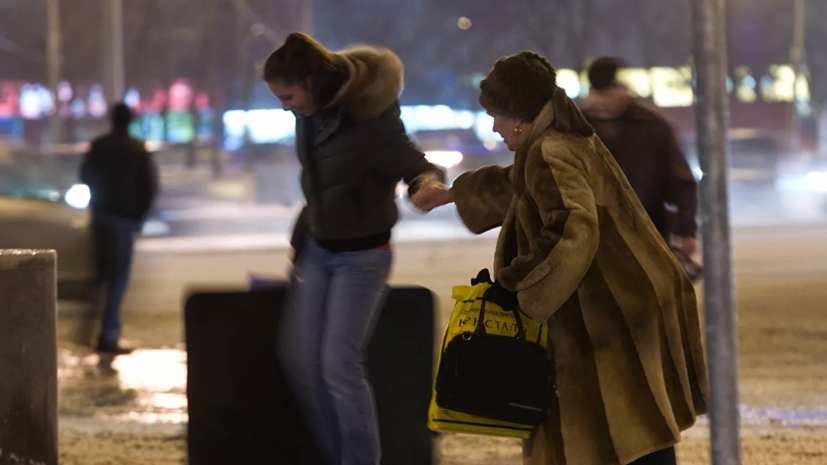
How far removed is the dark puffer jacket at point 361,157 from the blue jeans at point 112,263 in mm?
4539

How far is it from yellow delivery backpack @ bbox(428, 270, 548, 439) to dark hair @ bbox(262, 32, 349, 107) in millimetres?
1181

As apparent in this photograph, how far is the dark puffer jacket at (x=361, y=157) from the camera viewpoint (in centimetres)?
404

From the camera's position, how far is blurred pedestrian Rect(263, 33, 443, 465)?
4039 millimetres

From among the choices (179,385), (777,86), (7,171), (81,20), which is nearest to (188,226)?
(7,171)

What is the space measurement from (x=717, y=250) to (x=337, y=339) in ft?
4.63

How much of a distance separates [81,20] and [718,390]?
45232mm

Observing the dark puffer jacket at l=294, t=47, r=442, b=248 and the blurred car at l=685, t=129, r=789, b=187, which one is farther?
the blurred car at l=685, t=129, r=789, b=187

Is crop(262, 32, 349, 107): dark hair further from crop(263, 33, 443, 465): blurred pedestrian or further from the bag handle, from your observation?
the bag handle

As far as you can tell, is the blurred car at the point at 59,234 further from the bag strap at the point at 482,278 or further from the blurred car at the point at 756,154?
the blurred car at the point at 756,154

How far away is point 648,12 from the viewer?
41.2 metres

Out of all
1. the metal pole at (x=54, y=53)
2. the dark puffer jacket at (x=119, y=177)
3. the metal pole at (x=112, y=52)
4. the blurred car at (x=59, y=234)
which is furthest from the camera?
the metal pole at (x=54, y=53)

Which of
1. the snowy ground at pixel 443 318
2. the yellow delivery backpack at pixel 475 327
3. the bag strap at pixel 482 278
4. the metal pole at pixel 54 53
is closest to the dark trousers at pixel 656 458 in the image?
the yellow delivery backpack at pixel 475 327

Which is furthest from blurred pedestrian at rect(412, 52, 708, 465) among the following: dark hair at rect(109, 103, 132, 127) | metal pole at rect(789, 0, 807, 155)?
metal pole at rect(789, 0, 807, 155)

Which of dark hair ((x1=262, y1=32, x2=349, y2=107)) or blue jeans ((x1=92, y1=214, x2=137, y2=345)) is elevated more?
dark hair ((x1=262, y1=32, x2=349, y2=107))
